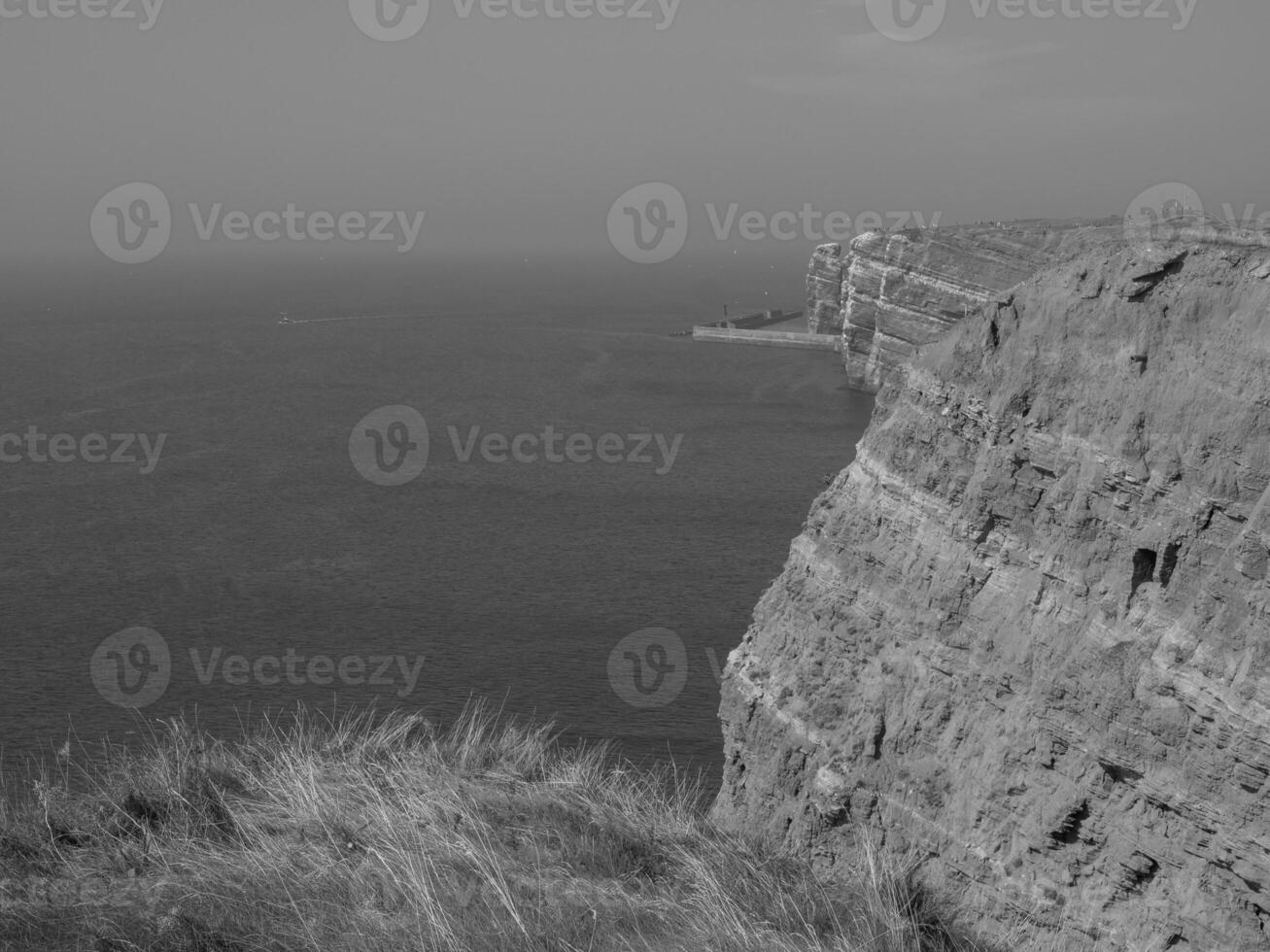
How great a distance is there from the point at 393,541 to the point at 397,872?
3970 centimetres

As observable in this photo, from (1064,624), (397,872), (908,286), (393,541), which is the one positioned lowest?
(393,541)

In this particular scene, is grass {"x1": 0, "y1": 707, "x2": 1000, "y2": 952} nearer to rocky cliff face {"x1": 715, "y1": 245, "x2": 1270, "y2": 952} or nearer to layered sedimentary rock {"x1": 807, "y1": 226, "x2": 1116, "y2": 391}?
rocky cliff face {"x1": 715, "y1": 245, "x2": 1270, "y2": 952}

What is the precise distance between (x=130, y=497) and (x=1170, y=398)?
5227 centimetres

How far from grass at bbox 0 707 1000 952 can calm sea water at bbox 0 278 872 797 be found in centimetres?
1387

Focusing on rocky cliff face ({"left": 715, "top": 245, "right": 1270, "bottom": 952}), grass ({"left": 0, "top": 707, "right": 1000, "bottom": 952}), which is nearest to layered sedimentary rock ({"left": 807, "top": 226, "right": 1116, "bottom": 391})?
rocky cliff face ({"left": 715, "top": 245, "right": 1270, "bottom": 952})

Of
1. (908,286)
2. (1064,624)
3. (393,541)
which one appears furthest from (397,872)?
(908,286)

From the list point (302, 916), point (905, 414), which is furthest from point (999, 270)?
point (302, 916)

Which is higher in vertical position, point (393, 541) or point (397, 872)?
point (397, 872)

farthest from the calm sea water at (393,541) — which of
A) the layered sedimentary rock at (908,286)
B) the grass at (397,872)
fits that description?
the grass at (397,872)

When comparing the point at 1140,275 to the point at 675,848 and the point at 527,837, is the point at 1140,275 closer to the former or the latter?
the point at 675,848

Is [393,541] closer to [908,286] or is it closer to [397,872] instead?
[397,872]

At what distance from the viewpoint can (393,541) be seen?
48.9 meters

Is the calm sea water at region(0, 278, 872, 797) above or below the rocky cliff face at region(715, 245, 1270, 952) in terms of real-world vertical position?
below

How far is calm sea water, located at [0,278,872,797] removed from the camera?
33.6 metres
